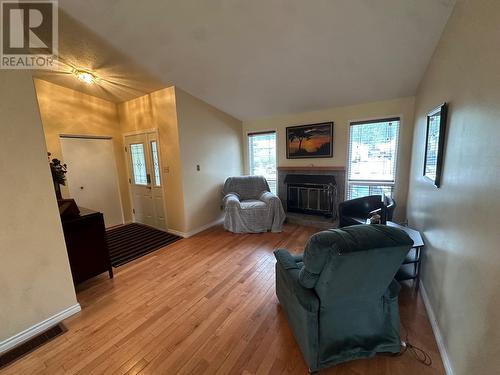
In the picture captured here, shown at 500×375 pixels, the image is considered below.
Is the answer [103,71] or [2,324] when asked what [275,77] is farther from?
[2,324]

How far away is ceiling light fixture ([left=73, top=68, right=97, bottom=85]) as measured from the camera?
3.04m

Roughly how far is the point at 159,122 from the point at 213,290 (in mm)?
2908

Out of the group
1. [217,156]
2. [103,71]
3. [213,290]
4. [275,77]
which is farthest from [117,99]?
[213,290]

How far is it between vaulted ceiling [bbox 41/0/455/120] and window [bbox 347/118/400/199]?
46 centimetres

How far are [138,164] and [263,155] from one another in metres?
2.63

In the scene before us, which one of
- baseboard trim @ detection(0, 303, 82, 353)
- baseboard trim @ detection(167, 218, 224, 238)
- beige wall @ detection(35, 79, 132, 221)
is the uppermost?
beige wall @ detection(35, 79, 132, 221)

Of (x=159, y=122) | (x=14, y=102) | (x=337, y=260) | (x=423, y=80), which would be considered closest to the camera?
(x=337, y=260)

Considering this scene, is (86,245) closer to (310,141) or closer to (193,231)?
(193,231)

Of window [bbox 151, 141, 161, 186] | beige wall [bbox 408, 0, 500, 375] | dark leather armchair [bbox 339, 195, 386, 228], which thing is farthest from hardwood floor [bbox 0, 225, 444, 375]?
window [bbox 151, 141, 161, 186]

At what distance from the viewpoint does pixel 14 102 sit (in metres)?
1.58

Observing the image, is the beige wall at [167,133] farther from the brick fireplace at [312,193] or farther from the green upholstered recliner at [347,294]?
the green upholstered recliner at [347,294]

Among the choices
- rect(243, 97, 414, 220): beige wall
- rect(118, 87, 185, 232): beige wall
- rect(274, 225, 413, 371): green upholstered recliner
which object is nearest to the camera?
rect(274, 225, 413, 371): green upholstered recliner

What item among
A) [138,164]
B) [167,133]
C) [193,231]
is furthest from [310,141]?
[138,164]

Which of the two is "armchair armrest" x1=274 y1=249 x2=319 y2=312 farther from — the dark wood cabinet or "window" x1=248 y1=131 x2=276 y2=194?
"window" x1=248 y1=131 x2=276 y2=194
